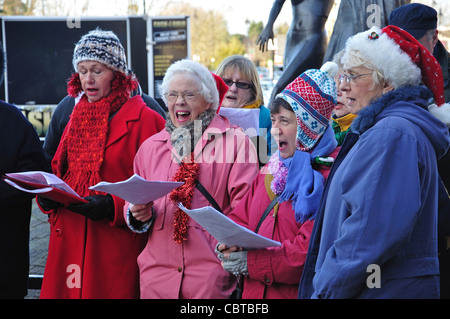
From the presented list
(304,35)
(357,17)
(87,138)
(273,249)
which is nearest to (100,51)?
(87,138)

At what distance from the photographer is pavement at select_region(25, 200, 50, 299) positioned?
5.04 m

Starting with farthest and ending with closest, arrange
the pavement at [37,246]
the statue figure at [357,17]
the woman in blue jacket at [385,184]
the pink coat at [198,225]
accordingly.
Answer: the pavement at [37,246]
the statue figure at [357,17]
the pink coat at [198,225]
the woman in blue jacket at [385,184]

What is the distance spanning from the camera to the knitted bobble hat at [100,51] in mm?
3143

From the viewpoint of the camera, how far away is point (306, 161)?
2.32 m

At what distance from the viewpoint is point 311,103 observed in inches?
97.6

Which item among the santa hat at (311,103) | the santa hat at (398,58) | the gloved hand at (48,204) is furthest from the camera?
the gloved hand at (48,204)

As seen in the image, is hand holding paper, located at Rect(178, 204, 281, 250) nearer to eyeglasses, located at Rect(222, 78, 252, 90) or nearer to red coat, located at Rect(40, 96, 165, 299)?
red coat, located at Rect(40, 96, 165, 299)

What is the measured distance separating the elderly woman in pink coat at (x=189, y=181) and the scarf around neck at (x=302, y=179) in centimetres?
29

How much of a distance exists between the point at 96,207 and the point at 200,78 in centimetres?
97

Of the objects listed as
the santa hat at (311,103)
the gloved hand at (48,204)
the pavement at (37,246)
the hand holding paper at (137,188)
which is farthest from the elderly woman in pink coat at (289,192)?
the pavement at (37,246)

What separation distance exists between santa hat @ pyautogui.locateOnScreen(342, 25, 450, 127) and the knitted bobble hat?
5.48 feet

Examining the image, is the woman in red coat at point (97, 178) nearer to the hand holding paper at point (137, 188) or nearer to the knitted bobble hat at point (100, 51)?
the knitted bobble hat at point (100, 51)

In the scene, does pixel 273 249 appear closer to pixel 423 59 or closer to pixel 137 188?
pixel 137 188

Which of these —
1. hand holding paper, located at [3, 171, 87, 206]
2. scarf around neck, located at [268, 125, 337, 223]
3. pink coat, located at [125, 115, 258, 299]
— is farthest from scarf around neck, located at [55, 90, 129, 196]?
scarf around neck, located at [268, 125, 337, 223]
